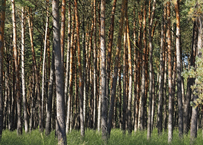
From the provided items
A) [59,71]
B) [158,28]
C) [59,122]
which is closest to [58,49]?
[59,71]

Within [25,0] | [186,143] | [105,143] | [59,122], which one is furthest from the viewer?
[25,0]

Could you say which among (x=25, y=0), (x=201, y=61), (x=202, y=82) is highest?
(x=25, y=0)

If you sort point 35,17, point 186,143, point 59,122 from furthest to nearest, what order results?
point 35,17
point 186,143
point 59,122

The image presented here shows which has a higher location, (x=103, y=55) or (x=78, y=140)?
(x=103, y=55)

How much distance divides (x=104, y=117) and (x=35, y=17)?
458 inches

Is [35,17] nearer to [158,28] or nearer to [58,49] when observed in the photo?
[158,28]

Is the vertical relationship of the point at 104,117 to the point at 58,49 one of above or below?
below

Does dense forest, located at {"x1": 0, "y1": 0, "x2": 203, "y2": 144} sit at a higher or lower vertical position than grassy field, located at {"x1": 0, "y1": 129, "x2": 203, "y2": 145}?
higher

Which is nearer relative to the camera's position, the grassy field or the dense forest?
the grassy field

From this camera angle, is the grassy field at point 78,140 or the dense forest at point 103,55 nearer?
the grassy field at point 78,140

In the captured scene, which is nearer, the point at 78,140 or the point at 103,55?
the point at 78,140

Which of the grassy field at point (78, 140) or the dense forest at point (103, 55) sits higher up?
the dense forest at point (103, 55)

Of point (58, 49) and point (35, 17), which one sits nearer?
point (58, 49)

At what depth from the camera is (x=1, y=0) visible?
10.4 m
